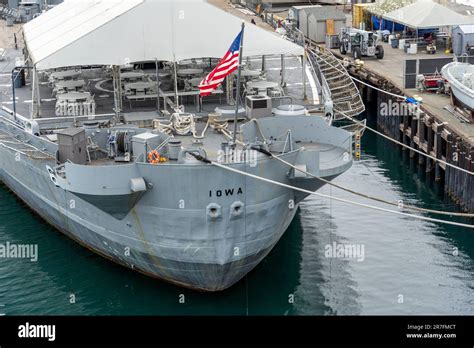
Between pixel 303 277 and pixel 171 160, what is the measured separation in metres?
6.36

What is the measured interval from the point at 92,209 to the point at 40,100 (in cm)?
891

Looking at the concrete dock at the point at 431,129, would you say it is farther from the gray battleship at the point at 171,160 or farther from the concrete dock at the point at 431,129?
the gray battleship at the point at 171,160

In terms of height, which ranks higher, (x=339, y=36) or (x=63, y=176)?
(x=339, y=36)

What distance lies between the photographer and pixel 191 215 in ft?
84.1

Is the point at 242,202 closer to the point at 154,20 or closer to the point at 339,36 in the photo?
the point at 154,20

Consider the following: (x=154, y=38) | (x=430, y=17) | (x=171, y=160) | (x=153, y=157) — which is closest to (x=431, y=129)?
(x=154, y=38)

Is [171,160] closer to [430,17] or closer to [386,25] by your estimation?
[430,17]

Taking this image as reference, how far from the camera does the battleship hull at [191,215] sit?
82.9 ft

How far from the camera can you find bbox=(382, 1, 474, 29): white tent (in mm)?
58312

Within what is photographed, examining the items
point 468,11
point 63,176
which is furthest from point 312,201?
point 468,11

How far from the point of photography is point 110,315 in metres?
27.0

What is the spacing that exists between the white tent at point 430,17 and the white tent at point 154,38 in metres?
28.4

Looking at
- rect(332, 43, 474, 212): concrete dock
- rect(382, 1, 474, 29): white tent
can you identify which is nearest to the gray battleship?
rect(332, 43, 474, 212): concrete dock

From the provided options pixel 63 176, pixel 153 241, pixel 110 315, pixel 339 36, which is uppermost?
pixel 339 36
